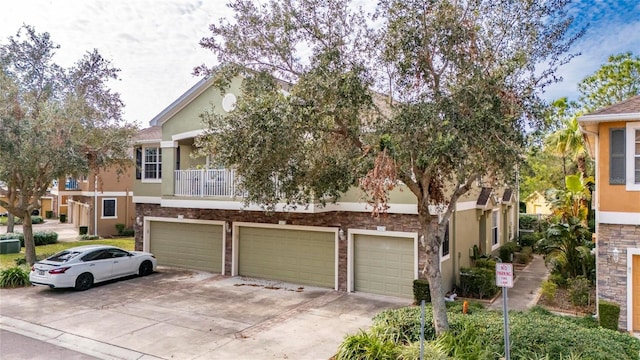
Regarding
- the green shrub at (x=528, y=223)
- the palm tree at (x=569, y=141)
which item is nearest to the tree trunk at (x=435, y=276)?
the palm tree at (x=569, y=141)

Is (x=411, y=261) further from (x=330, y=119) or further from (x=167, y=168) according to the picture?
(x=167, y=168)

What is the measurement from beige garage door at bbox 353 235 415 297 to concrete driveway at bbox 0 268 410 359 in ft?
1.43

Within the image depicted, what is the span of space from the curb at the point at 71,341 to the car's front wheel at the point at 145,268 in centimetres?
564

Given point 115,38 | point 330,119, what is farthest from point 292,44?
point 115,38

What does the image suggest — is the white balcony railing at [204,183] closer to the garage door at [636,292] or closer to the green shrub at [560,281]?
the green shrub at [560,281]

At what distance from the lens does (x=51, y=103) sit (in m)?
16.7

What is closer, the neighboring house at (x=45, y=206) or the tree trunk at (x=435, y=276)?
the tree trunk at (x=435, y=276)

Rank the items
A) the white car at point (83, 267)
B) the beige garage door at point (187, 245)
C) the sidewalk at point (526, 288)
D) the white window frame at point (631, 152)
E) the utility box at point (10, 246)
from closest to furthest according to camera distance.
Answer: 1. the white window frame at point (631, 152)
2. the sidewalk at point (526, 288)
3. the white car at point (83, 267)
4. the beige garage door at point (187, 245)
5. the utility box at point (10, 246)

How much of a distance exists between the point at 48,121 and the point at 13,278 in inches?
231

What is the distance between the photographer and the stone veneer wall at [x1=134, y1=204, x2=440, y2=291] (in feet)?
44.5

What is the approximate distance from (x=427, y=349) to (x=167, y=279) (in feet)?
38.9

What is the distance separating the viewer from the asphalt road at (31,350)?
8852mm

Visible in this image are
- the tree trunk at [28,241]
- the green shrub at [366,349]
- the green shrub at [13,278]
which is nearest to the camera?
the green shrub at [366,349]

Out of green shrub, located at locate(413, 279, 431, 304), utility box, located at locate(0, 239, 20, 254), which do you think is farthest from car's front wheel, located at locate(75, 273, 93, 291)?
utility box, located at locate(0, 239, 20, 254)
